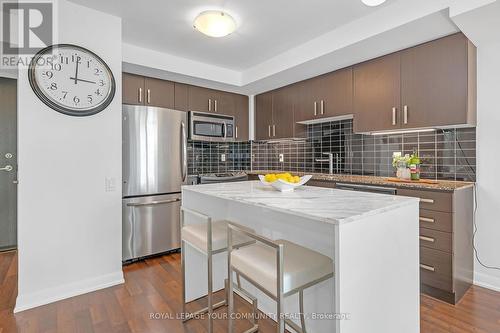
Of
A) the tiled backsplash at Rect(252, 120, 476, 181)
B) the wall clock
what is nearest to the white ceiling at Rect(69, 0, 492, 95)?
the wall clock

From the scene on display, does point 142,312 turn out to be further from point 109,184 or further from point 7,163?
point 7,163

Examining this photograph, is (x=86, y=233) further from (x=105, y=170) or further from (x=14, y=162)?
(x=14, y=162)

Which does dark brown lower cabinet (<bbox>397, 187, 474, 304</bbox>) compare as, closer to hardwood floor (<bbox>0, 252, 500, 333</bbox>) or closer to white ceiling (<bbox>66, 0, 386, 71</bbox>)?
hardwood floor (<bbox>0, 252, 500, 333</bbox>)

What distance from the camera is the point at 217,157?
441 centimetres

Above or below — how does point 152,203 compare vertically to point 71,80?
below

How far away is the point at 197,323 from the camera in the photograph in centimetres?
189

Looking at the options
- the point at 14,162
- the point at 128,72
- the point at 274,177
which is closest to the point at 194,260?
the point at 274,177

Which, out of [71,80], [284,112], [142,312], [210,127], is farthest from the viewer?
[284,112]

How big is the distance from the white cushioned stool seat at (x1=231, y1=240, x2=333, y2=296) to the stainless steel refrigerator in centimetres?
191

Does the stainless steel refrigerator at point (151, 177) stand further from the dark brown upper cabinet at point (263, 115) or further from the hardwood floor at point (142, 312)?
the dark brown upper cabinet at point (263, 115)

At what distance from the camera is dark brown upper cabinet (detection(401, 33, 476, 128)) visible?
227 centimetres

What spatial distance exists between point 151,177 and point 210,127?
121 cm

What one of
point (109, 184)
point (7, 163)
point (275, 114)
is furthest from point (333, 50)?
point (7, 163)

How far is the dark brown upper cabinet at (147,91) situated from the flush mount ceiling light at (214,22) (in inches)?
54.1
